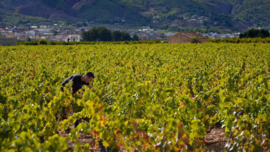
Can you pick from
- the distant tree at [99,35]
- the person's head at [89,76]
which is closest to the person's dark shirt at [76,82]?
the person's head at [89,76]

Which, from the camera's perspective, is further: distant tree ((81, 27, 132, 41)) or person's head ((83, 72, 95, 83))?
distant tree ((81, 27, 132, 41))

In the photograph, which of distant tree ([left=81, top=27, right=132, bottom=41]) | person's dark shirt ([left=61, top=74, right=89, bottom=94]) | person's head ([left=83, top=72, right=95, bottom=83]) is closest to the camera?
person's head ([left=83, top=72, right=95, bottom=83])

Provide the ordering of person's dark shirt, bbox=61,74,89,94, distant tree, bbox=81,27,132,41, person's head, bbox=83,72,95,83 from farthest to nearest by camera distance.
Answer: distant tree, bbox=81,27,132,41 → person's dark shirt, bbox=61,74,89,94 → person's head, bbox=83,72,95,83

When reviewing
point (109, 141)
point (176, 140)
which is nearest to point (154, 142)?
point (176, 140)

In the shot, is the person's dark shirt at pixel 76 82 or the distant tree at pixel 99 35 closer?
the person's dark shirt at pixel 76 82

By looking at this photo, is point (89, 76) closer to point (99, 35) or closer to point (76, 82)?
point (76, 82)

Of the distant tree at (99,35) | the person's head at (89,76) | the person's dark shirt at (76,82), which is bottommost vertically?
the person's dark shirt at (76,82)

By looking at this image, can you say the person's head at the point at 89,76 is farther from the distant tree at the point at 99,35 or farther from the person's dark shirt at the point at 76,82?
the distant tree at the point at 99,35

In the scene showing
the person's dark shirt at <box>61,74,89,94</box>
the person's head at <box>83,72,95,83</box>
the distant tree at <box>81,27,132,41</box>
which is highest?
the distant tree at <box>81,27,132,41</box>

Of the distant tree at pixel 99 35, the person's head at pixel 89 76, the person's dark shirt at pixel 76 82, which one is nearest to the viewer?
the person's head at pixel 89 76

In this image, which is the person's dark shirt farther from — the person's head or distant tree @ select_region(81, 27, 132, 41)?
distant tree @ select_region(81, 27, 132, 41)

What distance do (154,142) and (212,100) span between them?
3495 millimetres

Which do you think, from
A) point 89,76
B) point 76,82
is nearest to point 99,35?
point 76,82

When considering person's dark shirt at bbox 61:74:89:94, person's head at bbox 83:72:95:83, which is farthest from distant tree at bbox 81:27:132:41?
person's head at bbox 83:72:95:83
